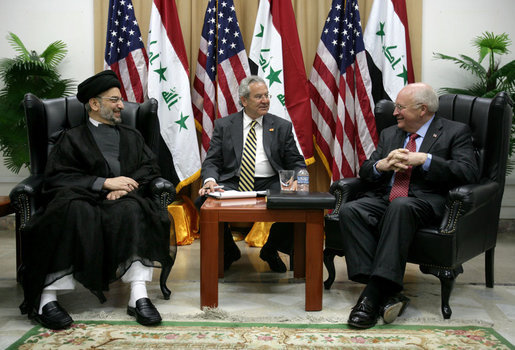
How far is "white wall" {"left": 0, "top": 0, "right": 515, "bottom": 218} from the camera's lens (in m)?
5.07

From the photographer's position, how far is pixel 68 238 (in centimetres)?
274

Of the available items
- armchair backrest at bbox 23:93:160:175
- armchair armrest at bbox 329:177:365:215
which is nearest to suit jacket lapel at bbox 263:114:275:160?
armchair armrest at bbox 329:177:365:215

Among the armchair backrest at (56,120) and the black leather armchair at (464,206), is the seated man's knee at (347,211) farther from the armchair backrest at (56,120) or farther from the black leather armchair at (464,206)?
the armchair backrest at (56,120)

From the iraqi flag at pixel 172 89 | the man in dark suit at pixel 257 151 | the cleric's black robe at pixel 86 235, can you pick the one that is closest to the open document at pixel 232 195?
the cleric's black robe at pixel 86 235

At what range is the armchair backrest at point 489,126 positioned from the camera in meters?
3.20

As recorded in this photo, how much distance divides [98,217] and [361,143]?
8.66ft

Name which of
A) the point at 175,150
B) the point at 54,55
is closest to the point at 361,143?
the point at 175,150

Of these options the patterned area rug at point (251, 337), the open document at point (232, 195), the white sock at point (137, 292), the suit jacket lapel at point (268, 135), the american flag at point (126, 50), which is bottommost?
the patterned area rug at point (251, 337)

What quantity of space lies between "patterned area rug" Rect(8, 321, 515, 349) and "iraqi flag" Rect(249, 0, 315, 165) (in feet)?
7.65

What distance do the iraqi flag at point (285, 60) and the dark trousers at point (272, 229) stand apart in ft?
3.57

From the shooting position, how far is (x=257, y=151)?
381cm

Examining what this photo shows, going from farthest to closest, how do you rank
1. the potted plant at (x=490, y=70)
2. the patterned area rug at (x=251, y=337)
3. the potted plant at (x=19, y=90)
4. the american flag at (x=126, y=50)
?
the american flag at (x=126, y=50) → the potted plant at (x=19, y=90) → the potted plant at (x=490, y=70) → the patterned area rug at (x=251, y=337)

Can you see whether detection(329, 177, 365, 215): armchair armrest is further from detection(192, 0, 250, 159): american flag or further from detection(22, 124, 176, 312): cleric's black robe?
detection(192, 0, 250, 159): american flag

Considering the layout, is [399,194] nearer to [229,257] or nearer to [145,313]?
[229,257]
